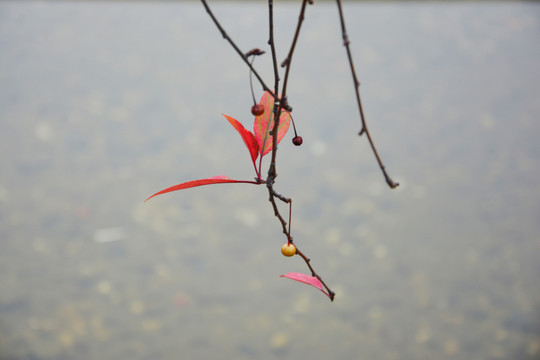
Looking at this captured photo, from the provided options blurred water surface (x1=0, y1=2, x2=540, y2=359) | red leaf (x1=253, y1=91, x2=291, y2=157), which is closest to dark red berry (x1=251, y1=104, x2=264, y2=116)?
red leaf (x1=253, y1=91, x2=291, y2=157)

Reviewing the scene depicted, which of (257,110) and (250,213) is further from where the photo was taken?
(250,213)

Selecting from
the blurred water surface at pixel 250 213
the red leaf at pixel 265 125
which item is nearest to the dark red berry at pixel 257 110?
the red leaf at pixel 265 125

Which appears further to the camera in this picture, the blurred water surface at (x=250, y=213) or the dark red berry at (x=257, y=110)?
the blurred water surface at (x=250, y=213)

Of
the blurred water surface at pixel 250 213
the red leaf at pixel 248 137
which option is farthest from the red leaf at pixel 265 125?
the blurred water surface at pixel 250 213

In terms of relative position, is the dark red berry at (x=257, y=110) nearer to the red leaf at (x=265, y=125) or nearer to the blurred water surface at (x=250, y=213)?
the red leaf at (x=265, y=125)

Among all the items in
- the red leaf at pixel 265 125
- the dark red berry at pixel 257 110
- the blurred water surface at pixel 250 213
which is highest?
the blurred water surface at pixel 250 213

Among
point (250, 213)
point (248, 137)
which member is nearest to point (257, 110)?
point (248, 137)

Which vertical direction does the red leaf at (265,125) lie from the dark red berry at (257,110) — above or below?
above

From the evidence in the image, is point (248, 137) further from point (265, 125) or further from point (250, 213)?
point (250, 213)

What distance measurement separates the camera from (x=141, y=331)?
1408 mm

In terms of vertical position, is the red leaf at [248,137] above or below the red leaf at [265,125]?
below

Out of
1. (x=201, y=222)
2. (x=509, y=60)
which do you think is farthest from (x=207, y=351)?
(x=509, y=60)

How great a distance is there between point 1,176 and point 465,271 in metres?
1.34

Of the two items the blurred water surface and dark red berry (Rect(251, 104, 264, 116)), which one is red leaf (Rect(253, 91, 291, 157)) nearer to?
dark red berry (Rect(251, 104, 264, 116))
